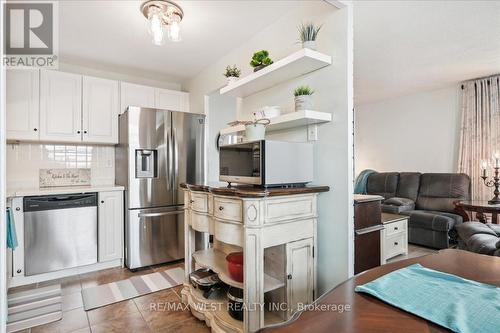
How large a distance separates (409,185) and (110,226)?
4.56 meters

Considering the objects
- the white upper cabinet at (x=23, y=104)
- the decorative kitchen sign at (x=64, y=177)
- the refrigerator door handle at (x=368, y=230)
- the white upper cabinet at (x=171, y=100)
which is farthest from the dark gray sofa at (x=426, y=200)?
the white upper cabinet at (x=23, y=104)

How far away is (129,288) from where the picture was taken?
7.97ft

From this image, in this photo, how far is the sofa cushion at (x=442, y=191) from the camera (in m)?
3.82

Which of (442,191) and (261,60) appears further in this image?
(442,191)

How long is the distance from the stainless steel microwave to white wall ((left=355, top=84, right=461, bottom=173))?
393cm

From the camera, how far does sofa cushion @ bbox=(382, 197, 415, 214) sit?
13.0 ft

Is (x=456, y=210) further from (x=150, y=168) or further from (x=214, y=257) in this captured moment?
(x=150, y=168)

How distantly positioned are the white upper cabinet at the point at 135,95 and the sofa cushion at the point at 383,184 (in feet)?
13.3

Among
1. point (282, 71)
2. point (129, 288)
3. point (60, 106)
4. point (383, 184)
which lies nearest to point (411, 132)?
point (383, 184)

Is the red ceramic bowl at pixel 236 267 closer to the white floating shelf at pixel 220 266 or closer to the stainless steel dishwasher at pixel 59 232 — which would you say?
the white floating shelf at pixel 220 266

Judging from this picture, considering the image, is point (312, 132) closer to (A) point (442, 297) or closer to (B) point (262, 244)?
(B) point (262, 244)

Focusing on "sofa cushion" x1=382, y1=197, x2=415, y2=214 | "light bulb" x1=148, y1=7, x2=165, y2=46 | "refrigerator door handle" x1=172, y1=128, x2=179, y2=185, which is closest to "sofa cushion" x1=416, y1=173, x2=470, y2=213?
"sofa cushion" x1=382, y1=197, x2=415, y2=214

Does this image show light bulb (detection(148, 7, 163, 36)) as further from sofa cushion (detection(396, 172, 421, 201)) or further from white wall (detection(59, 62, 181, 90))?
sofa cushion (detection(396, 172, 421, 201))

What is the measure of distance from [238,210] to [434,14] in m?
2.42
